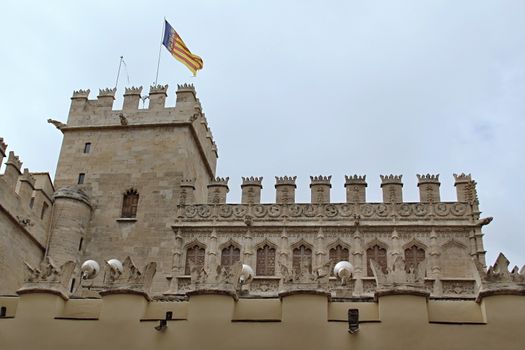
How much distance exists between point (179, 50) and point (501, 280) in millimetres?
25548

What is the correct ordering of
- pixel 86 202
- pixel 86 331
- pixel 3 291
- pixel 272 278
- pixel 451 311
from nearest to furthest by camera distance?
pixel 451 311 < pixel 86 331 < pixel 3 291 < pixel 272 278 < pixel 86 202

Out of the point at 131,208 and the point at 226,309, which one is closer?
the point at 226,309

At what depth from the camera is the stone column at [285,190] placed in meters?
27.0

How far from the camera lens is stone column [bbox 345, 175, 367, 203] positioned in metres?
26.6

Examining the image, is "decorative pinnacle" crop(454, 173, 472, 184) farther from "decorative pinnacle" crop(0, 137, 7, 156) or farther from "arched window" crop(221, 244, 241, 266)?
"decorative pinnacle" crop(0, 137, 7, 156)

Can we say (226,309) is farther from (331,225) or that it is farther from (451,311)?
(331,225)

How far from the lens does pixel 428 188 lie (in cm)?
2647

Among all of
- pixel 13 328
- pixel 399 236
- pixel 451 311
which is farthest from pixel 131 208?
pixel 451 311

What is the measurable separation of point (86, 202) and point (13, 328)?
17046 mm

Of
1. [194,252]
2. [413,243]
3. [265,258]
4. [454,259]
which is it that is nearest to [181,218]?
[194,252]

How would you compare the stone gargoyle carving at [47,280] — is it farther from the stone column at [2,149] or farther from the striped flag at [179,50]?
the striped flag at [179,50]

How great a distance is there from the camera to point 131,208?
28.2 meters

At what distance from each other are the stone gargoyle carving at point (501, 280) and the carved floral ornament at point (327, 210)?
15596 mm

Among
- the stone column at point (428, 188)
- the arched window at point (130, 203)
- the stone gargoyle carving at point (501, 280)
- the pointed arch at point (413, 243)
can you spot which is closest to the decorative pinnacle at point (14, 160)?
the arched window at point (130, 203)
